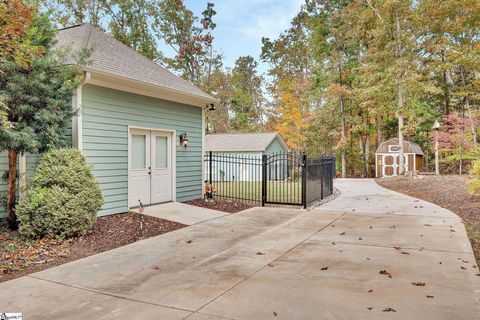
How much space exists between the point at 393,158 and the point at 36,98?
22715mm

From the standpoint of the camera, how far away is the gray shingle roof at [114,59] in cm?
780

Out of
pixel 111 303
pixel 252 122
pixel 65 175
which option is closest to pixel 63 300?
pixel 111 303

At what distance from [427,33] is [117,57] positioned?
54.0 feet

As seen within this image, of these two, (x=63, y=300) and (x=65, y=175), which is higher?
(x=65, y=175)

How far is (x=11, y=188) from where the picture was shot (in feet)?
20.7

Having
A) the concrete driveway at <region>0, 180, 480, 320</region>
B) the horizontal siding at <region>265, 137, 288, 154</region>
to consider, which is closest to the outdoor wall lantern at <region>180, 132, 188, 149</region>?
the concrete driveway at <region>0, 180, 480, 320</region>

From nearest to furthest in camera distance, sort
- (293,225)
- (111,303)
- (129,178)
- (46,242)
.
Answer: (111,303), (46,242), (293,225), (129,178)

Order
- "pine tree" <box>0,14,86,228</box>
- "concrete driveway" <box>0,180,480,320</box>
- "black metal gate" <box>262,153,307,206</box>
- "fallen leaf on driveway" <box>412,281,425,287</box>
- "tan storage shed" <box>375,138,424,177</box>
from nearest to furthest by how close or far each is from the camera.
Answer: "concrete driveway" <box>0,180,480,320</box>, "fallen leaf on driveway" <box>412,281,425,287</box>, "pine tree" <box>0,14,86,228</box>, "black metal gate" <box>262,153,307,206</box>, "tan storage shed" <box>375,138,424,177</box>

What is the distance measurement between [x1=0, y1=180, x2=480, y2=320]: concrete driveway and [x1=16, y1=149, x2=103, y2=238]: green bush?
1120mm

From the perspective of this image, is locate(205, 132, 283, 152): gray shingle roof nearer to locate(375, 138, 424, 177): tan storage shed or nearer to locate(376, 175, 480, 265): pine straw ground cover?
locate(375, 138, 424, 177): tan storage shed

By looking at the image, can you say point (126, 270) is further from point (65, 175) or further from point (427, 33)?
point (427, 33)

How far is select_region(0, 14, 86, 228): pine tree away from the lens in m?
5.65

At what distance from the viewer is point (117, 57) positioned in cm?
884

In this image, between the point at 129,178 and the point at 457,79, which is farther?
the point at 457,79
